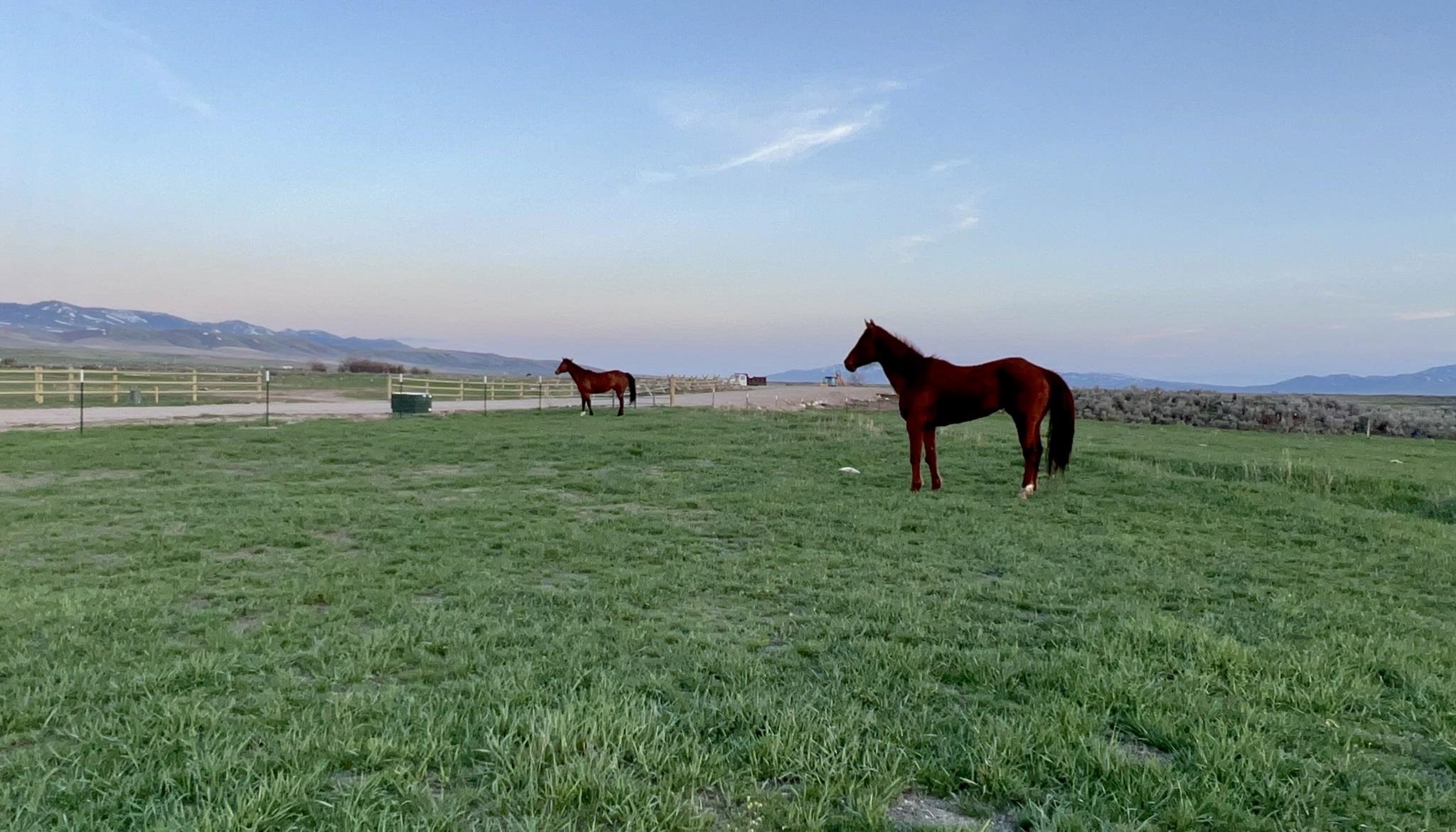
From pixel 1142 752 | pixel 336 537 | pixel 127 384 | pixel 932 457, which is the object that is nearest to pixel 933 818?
pixel 1142 752

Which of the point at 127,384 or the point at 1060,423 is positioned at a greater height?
the point at 127,384

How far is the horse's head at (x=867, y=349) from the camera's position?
1078 centimetres

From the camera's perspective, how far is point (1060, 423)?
10352 mm

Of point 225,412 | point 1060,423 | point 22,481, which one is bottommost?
point 22,481

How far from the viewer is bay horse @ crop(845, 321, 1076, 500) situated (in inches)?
393

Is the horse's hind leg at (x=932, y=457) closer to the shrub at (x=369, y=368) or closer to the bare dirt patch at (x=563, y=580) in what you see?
the bare dirt patch at (x=563, y=580)

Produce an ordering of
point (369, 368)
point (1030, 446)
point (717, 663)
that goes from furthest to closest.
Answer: point (369, 368), point (1030, 446), point (717, 663)

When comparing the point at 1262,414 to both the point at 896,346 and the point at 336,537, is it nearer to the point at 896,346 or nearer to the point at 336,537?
the point at 896,346

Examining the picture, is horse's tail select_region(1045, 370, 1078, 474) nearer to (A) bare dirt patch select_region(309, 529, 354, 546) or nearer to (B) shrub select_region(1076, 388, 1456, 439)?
(A) bare dirt patch select_region(309, 529, 354, 546)

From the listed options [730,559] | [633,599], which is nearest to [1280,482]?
[730,559]

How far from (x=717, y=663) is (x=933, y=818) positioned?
1.53 meters

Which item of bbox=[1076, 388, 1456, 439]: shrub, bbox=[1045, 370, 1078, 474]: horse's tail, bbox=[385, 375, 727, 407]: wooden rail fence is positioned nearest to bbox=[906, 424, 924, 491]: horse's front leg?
bbox=[1045, 370, 1078, 474]: horse's tail

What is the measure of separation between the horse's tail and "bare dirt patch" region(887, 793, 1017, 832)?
8.55 meters

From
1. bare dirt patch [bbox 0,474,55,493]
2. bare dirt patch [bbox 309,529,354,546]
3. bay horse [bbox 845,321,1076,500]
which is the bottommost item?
bare dirt patch [bbox 309,529,354,546]
